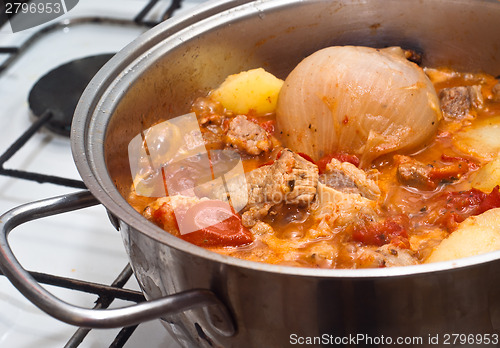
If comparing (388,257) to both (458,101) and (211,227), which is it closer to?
(211,227)

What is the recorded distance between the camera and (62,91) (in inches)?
83.4

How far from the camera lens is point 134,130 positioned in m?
1.59

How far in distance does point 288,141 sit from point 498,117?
0.63m

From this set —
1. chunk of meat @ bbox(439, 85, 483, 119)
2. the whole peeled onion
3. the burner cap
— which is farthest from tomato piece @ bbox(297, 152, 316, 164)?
the burner cap

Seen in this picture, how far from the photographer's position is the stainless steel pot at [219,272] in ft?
2.97

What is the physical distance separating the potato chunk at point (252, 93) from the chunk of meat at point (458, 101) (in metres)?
0.48

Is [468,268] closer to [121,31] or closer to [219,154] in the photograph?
[219,154]

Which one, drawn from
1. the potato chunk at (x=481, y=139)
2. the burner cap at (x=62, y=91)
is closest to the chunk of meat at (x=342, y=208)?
the potato chunk at (x=481, y=139)

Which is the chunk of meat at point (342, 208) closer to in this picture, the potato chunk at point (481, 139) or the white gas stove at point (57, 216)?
the potato chunk at point (481, 139)

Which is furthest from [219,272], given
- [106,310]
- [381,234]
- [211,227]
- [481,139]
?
[481,139]

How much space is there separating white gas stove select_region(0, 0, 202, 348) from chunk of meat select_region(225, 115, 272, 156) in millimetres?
447

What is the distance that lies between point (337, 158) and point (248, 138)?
0.81 ft

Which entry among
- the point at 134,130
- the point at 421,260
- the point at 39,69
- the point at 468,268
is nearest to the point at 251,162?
the point at 134,130

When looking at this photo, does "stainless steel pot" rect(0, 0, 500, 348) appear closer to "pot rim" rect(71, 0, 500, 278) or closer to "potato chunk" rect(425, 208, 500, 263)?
"pot rim" rect(71, 0, 500, 278)
